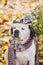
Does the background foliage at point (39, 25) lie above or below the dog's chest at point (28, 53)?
above

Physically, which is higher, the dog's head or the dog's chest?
the dog's head

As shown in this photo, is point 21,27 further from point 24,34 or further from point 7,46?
point 7,46

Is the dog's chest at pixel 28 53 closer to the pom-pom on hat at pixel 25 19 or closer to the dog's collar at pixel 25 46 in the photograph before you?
the dog's collar at pixel 25 46

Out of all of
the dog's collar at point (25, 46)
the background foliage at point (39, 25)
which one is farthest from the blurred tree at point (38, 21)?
the dog's collar at point (25, 46)

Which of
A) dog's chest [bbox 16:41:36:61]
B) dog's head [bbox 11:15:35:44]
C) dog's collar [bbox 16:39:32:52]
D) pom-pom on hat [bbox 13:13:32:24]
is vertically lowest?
dog's chest [bbox 16:41:36:61]

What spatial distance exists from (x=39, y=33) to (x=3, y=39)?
341 mm

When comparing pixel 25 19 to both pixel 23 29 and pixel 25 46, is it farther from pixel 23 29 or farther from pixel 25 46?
pixel 25 46

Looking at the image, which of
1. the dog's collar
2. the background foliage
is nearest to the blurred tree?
the background foliage

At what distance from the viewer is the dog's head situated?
2400 mm

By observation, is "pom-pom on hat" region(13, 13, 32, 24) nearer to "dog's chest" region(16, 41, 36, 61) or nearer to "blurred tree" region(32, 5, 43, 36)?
"blurred tree" region(32, 5, 43, 36)

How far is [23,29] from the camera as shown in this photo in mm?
2406

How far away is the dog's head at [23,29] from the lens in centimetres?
240

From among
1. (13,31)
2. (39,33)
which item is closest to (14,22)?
(13,31)

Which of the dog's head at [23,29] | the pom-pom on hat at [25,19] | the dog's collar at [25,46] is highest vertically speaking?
the pom-pom on hat at [25,19]
